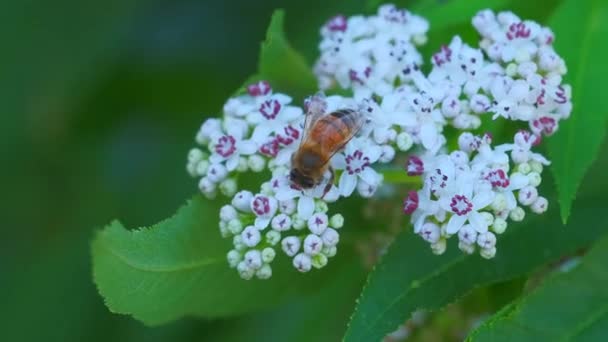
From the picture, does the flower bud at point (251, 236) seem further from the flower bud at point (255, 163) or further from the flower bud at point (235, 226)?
the flower bud at point (255, 163)

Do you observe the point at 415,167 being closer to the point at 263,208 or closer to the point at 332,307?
the point at 263,208

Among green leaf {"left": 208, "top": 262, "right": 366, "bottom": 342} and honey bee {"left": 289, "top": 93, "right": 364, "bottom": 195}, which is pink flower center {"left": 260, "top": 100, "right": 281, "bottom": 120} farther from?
green leaf {"left": 208, "top": 262, "right": 366, "bottom": 342}

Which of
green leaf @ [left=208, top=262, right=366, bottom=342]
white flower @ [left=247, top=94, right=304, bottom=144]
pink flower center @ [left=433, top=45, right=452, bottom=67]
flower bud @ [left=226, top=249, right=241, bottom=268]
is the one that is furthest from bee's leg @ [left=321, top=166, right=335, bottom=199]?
green leaf @ [left=208, top=262, right=366, bottom=342]

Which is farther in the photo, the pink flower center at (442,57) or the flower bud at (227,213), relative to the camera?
the pink flower center at (442,57)

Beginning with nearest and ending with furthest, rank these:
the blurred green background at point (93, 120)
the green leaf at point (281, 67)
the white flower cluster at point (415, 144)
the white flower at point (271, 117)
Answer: the white flower cluster at point (415, 144) < the white flower at point (271, 117) < the green leaf at point (281, 67) < the blurred green background at point (93, 120)

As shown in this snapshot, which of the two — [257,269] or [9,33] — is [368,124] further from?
[9,33]

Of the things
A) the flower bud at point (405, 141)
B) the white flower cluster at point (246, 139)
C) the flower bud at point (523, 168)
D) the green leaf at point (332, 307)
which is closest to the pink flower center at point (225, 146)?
the white flower cluster at point (246, 139)

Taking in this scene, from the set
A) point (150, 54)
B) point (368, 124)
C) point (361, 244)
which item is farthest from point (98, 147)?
point (368, 124)
